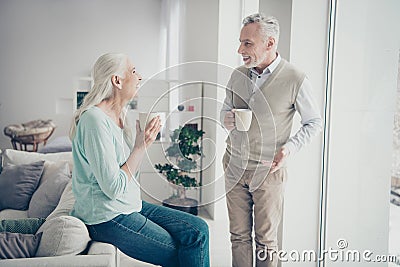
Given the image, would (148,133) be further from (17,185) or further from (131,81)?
(17,185)

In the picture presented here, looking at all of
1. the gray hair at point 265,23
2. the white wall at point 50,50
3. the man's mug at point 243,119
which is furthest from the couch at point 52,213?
the gray hair at point 265,23

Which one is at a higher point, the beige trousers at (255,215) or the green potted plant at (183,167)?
the green potted plant at (183,167)

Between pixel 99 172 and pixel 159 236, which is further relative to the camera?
pixel 159 236

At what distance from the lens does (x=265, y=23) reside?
1.53 metres

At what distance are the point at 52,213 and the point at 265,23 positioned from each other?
2.89ft

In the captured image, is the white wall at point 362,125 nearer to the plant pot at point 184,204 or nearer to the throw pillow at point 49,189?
the plant pot at point 184,204

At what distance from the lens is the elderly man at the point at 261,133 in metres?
1.55

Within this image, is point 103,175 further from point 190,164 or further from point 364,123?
point 364,123

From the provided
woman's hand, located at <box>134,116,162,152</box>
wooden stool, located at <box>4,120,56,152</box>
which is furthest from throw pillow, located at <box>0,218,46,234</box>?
woman's hand, located at <box>134,116,162,152</box>

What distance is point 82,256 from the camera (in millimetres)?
1440

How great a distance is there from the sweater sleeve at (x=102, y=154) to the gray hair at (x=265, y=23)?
54 centimetres

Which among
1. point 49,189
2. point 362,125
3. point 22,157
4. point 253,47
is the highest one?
point 253,47

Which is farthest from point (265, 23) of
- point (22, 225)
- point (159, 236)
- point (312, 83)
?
point (22, 225)

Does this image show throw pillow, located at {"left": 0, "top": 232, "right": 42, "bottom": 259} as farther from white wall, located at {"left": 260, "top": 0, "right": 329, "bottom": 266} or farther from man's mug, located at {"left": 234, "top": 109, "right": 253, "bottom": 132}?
white wall, located at {"left": 260, "top": 0, "right": 329, "bottom": 266}
